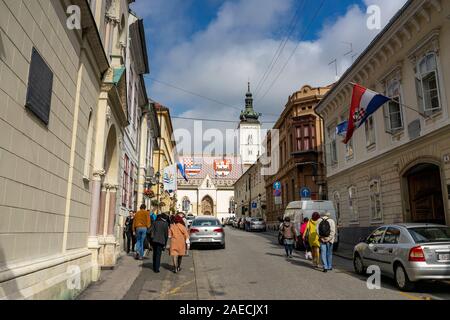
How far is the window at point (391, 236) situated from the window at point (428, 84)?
6313 mm

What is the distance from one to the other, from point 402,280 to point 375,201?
1127 centimetres

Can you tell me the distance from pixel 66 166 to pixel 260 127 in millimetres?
82829

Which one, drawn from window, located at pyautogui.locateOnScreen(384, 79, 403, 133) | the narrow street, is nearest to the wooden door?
window, located at pyautogui.locateOnScreen(384, 79, 403, 133)

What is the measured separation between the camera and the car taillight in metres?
8.34

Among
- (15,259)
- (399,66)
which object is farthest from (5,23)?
(399,66)

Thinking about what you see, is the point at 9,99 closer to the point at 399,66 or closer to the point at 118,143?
the point at 118,143

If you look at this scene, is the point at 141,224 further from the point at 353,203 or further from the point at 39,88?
the point at 353,203

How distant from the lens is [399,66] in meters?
16.7

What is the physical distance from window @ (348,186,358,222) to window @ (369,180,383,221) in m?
2.12

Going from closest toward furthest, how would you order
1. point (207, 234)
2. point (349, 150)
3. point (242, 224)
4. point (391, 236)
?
point (391, 236)
point (207, 234)
point (349, 150)
point (242, 224)

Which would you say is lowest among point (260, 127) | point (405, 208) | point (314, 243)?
point (314, 243)

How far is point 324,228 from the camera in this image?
12.0m

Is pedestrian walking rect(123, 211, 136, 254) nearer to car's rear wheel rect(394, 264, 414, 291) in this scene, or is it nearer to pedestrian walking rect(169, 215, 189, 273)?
pedestrian walking rect(169, 215, 189, 273)

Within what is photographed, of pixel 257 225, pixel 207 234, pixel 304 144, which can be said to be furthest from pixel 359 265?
pixel 257 225
